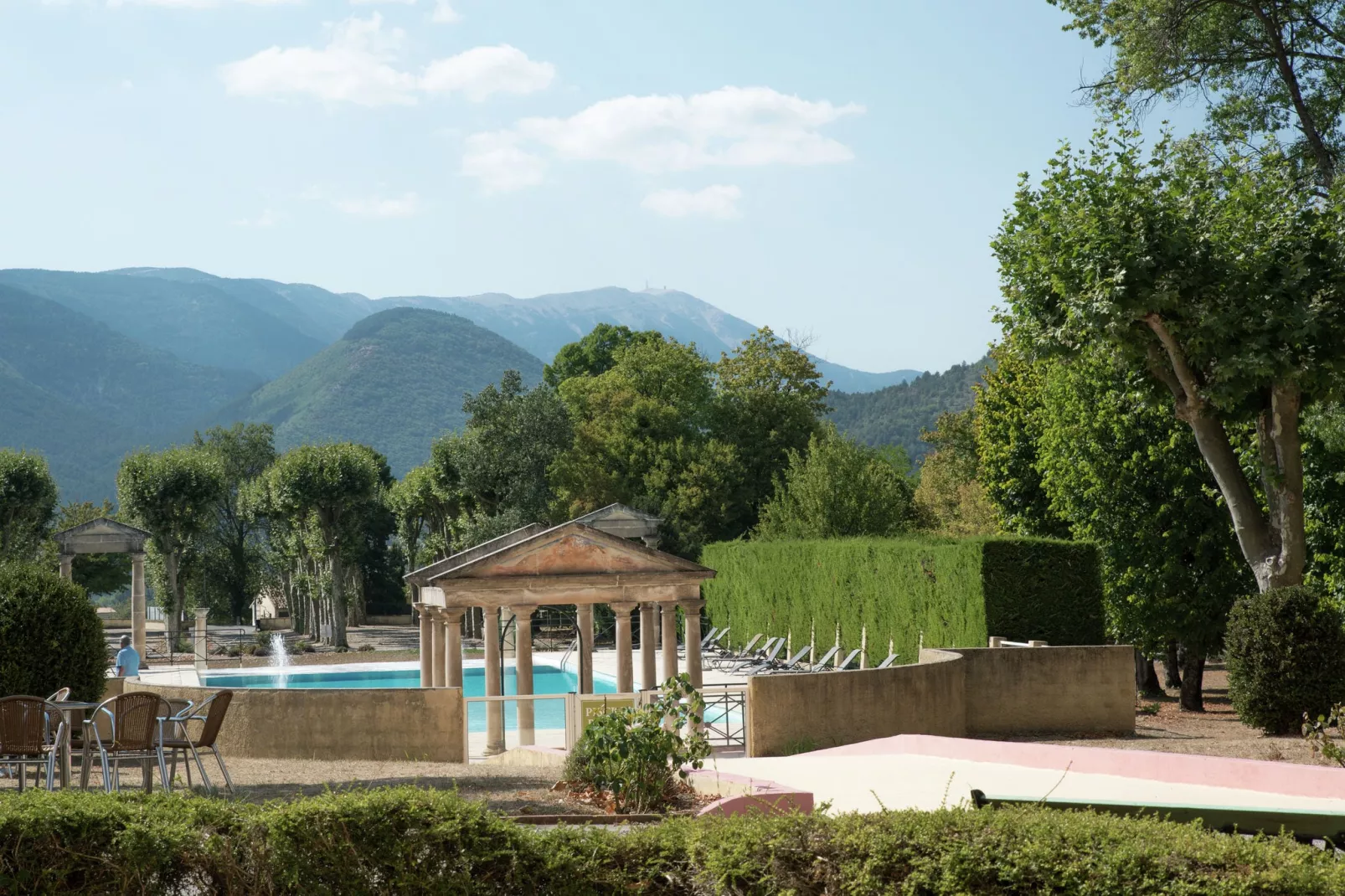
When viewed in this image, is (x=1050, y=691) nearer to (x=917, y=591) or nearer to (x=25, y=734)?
(x=917, y=591)

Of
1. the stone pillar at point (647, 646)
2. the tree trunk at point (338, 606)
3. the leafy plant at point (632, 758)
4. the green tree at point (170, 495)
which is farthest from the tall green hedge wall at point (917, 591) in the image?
the green tree at point (170, 495)

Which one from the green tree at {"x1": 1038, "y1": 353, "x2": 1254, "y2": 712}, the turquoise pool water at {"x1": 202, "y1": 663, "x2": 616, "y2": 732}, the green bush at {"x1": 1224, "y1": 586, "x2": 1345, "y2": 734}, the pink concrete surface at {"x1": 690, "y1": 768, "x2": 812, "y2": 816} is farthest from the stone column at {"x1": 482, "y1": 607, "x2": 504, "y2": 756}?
the green tree at {"x1": 1038, "y1": 353, "x2": 1254, "y2": 712}

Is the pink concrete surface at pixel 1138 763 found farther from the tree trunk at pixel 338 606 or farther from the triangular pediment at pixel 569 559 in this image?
the tree trunk at pixel 338 606

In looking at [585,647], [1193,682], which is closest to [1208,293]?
[1193,682]

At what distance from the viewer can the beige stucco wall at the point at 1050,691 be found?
1852 centimetres

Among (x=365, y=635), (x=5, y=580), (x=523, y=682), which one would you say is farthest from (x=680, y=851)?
(x=365, y=635)

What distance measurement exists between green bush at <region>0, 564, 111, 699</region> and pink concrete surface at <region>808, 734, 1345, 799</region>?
8.26 m

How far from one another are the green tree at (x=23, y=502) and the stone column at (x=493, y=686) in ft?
84.1

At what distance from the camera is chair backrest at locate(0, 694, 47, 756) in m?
10.4

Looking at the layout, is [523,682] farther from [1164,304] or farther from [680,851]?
[680,851]

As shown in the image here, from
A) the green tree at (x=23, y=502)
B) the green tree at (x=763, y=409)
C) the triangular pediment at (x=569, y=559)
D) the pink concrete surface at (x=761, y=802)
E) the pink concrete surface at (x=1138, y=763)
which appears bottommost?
the pink concrete surface at (x=1138, y=763)

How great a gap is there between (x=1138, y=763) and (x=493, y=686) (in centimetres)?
1078

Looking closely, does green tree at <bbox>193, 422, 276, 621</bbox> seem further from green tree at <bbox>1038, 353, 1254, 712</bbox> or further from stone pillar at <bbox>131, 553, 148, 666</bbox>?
green tree at <bbox>1038, 353, 1254, 712</bbox>

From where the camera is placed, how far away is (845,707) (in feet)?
55.1
